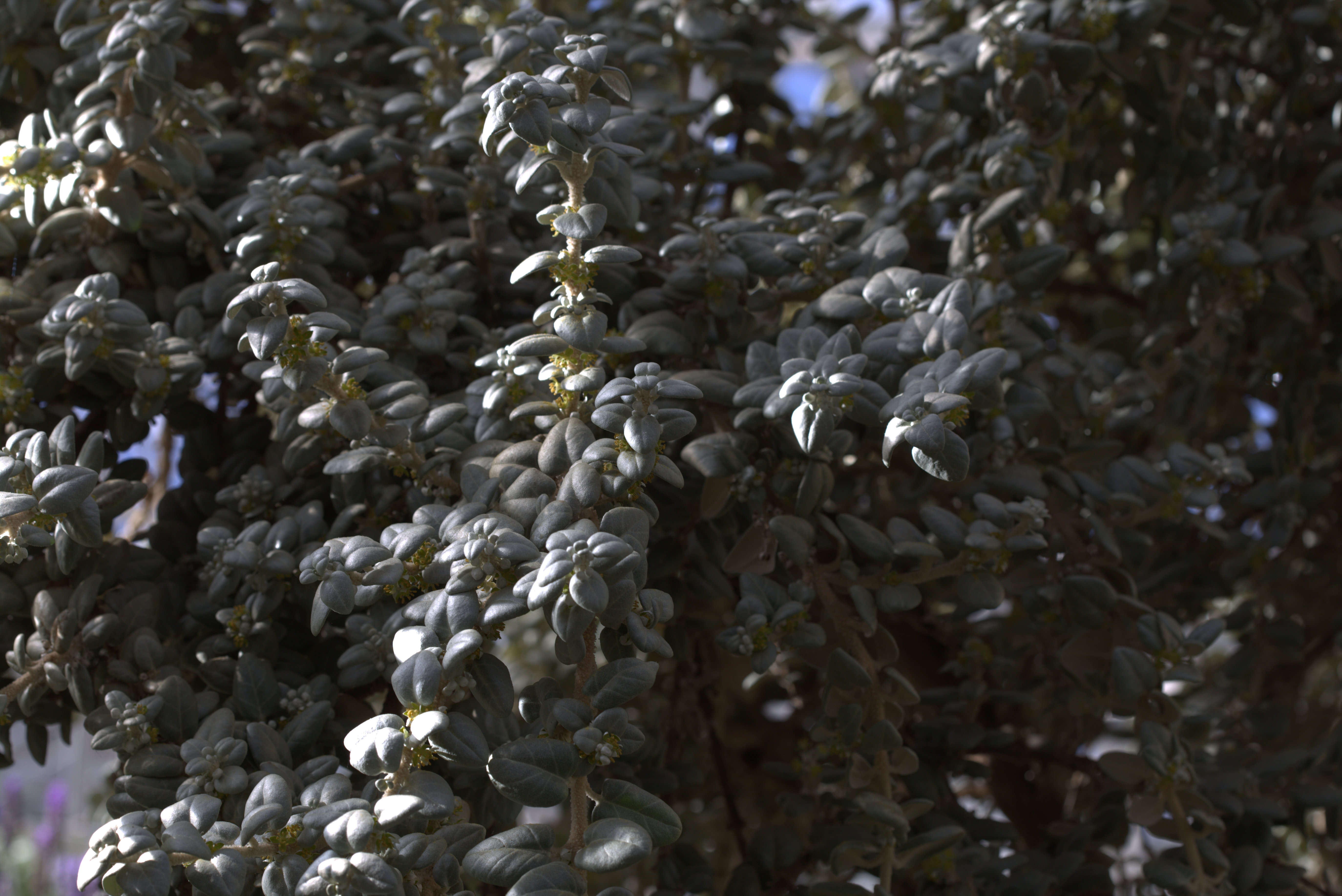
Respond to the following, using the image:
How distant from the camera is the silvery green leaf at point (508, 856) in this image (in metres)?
0.92

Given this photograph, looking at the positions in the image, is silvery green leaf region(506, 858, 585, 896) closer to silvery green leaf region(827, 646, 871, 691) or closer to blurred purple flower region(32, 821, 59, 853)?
silvery green leaf region(827, 646, 871, 691)

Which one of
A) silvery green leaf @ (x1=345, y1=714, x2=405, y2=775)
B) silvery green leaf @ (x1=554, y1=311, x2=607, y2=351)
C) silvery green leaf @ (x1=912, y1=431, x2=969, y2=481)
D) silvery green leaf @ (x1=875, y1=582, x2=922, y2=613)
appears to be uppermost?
silvery green leaf @ (x1=554, y1=311, x2=607, y2=351)

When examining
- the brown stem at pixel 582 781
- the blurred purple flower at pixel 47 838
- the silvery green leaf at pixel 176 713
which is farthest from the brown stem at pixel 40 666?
the blurred purple flower at pixel 47 838

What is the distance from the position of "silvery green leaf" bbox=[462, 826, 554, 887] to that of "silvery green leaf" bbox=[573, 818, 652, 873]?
0.11 ft

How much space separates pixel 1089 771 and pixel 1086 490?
42 centimetres

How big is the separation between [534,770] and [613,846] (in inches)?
3.9

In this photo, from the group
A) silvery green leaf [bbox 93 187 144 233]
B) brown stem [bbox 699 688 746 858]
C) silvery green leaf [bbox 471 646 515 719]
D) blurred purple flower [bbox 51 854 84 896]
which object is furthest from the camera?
blurred purple flower [bbox 51 854 84 896]

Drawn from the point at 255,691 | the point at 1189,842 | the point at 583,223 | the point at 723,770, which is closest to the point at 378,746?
the point at 255,691

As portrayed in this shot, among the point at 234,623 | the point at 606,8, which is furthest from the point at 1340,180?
the point at 234,623

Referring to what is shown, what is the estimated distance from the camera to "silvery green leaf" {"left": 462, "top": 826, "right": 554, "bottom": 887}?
92 centimetres

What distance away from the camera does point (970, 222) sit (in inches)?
59.7

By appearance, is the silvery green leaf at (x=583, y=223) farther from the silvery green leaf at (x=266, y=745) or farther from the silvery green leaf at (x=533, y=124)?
the silvery green leaf at (x=266, y=745)

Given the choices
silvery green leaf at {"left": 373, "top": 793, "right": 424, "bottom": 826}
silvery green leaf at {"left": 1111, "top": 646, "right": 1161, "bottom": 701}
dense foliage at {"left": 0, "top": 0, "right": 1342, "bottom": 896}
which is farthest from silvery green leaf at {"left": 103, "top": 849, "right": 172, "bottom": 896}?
silvery green leaf at {"left": 1111, "top": 646, "right": 1161, "bottom": 701}

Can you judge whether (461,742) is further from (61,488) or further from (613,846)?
(61,488)
